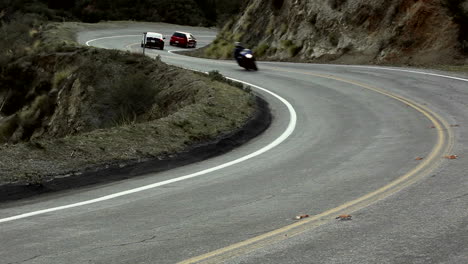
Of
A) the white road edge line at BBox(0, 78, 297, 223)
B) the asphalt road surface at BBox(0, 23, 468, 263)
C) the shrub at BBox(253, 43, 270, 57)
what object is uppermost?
the asphalt road surface at BBox(0, 23, 468, 263)

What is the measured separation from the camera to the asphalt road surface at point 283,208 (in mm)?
6406

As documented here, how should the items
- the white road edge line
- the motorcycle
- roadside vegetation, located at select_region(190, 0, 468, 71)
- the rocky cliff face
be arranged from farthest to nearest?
the rocky cliff face < roadside vegetation, located at select_region(190, 0, 468, 71) < the motorcycle < the white road edge line

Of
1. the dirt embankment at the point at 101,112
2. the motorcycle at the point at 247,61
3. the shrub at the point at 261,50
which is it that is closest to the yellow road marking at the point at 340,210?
the dirt embankment at the point at 101,112

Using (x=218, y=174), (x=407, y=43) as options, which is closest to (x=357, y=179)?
(x=218, y=174)

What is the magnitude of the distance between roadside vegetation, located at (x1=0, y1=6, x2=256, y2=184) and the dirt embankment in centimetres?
2

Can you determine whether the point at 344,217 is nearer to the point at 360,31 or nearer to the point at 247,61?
the point at 247,61

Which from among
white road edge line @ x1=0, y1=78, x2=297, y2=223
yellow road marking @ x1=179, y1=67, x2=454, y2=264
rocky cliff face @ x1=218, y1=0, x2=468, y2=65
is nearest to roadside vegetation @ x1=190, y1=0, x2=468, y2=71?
rocky cliff face @ x1=218, y1=0, x2=468, y2=65

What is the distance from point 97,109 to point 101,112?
0.31 meters

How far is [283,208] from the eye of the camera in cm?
809

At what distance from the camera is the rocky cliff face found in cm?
3073

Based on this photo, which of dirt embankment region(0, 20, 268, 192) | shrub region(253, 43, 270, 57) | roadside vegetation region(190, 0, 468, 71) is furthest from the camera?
shrub region(253, 43, 270, 57)

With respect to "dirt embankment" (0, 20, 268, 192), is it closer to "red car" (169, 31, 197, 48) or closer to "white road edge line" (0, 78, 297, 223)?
"white road edge line" (0, 78, 297, 223)

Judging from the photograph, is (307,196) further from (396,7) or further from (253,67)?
(396,7)

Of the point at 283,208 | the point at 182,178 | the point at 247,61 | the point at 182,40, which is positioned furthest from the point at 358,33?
the point at 283,208
